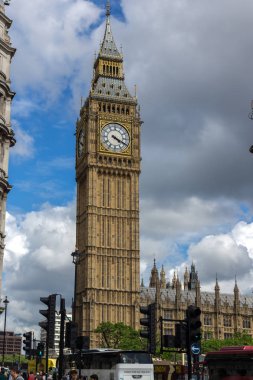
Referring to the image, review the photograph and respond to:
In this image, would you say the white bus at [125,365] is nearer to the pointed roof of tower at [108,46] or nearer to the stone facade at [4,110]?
the stone facade at [4,110]

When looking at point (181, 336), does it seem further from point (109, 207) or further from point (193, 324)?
point (109, 207)

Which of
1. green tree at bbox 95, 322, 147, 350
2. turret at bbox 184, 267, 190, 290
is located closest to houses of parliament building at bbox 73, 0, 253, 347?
green tree at bbox 95, 322, 147, 350

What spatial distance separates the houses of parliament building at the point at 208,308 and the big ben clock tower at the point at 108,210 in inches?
534

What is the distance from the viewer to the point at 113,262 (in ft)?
379

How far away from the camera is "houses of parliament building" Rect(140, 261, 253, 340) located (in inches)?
5143

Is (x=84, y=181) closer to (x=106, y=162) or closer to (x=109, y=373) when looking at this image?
(x=106, y=162)

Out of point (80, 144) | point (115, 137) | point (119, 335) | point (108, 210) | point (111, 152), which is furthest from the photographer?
point (80, 144)

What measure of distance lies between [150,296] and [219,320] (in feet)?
53.4

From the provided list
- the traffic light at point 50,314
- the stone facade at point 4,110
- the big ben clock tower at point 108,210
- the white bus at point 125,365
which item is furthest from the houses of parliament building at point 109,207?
the traffic light at point 50,314

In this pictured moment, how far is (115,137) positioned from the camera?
4747 inches

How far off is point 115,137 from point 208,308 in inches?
1684

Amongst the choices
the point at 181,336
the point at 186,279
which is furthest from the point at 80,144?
the point at 181,336

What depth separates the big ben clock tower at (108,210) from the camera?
113m

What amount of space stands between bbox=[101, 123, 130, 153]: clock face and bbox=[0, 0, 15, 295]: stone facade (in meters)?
80.5
